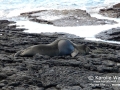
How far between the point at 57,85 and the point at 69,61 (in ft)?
5.38

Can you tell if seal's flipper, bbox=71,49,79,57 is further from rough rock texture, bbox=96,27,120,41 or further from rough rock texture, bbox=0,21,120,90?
rough rock texture, bbox=96,27,120,41

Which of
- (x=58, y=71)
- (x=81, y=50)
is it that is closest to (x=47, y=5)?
(x=81, y=50)

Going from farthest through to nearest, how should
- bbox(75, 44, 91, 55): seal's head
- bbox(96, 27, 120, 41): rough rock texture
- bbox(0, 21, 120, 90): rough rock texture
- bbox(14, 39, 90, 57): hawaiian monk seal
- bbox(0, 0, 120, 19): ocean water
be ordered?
bbox(0, 0, 120, 19): ocean water
bbox(96, 27, 120, 41): rough rock texture
bbox(75, 44, 91, 55): seal's head
bbox(14, 39, 90, 57): hawaiian monk seal
bbox(0, 21, 120, 90): rough rock texture

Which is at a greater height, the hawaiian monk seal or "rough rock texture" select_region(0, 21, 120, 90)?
the hawaiian monk seal

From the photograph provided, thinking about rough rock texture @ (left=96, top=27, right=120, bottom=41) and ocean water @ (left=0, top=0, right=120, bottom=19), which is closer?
rough rock texture @ (left=96, top=27, right=120, bottom=41)

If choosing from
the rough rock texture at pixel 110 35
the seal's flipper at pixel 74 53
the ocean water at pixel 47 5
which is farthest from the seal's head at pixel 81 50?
the ocean water at pixel 47 5

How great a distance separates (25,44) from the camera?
8.75 metres

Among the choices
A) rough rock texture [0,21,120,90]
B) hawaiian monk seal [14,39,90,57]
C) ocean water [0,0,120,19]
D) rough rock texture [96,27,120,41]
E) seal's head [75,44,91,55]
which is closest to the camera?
rough rock texture [0,21,120,90]

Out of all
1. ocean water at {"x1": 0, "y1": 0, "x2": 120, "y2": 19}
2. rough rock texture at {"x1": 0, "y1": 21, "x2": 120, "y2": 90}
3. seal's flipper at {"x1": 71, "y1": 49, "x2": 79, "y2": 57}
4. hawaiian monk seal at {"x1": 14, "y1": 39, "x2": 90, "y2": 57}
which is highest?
ocean water at {"x1": 0, "y1": 0, "x2": 120, "y2": 19}

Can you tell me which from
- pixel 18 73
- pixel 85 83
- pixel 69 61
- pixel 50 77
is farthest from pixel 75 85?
pixel 69 61

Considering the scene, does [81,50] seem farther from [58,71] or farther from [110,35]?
[110,35]

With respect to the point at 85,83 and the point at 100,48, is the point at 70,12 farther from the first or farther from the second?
the point at 85,83

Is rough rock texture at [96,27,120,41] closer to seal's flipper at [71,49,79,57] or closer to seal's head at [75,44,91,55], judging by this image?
seal's head at [75,44,91,55]

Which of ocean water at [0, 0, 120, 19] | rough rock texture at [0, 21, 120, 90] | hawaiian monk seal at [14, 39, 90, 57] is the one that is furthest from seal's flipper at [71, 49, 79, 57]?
ocean water at [0, 0, 120, 19]
